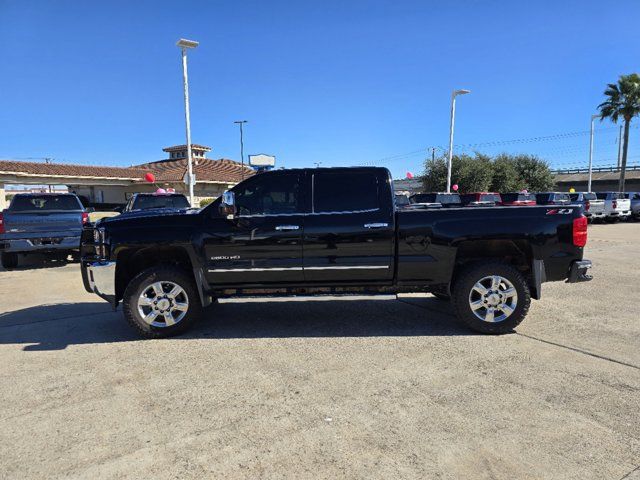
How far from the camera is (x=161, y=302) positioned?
17.2 feet

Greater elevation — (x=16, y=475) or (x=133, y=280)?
(x=133, y=280)

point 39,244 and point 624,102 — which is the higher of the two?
point 624,102

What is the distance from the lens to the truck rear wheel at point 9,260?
1063cm

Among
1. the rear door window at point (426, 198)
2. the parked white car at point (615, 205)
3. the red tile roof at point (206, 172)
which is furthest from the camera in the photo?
the red tile roof at point (206, 172)

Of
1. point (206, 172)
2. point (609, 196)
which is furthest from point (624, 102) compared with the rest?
point (206, 172)

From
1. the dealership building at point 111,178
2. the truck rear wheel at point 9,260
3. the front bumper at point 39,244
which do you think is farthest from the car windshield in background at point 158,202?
the dealership building at point 111,178

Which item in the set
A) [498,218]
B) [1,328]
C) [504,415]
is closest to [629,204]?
[498,218]

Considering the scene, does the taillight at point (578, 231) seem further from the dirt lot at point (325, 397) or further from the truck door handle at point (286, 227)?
the truck door handle at point (286, 227)

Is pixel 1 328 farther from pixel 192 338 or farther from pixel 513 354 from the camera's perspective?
pixel 513 354

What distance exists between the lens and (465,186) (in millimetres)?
45469

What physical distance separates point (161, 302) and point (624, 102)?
149 feet

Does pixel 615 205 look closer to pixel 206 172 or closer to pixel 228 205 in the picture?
pixel 228 205

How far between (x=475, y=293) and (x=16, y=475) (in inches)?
177

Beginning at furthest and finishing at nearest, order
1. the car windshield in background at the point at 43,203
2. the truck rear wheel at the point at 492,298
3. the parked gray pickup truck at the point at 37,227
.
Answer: the car windshield in background at the point at 43,203 → the parked gray pickup truck at the point at 37,227 → the truck rear wheel at the point at 492,298
